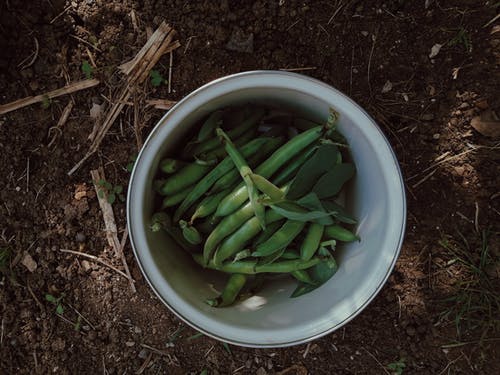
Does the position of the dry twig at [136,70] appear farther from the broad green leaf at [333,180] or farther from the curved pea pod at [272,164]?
the broad green leaf at [333,180]

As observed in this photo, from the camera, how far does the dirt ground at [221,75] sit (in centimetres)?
168

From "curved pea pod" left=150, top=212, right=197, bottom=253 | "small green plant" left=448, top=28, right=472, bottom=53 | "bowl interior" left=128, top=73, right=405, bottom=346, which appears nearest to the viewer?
"bowl interior" left=128, top=73, right=405, bottom=346

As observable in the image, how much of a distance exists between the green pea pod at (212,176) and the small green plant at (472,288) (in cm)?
74

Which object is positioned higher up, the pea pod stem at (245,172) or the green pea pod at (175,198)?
the pea pod stem at (245,172)

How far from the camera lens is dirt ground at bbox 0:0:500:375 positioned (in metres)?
1.68

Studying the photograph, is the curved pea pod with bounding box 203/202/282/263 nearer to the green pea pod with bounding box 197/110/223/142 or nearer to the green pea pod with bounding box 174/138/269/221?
the green pea pod with bounding box 174/138/269/221

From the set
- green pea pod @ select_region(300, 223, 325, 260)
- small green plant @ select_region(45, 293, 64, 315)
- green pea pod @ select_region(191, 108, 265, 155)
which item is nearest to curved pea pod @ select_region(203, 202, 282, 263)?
green pea pod @ select_region(300, 223, 325, 260)

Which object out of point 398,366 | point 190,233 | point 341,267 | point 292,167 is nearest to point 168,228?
point 190,233

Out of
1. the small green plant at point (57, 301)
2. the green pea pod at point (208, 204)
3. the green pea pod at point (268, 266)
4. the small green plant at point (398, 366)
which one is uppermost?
the green pea pod at point (208, 204)

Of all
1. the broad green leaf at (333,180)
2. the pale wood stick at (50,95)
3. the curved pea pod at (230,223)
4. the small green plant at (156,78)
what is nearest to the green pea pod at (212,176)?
the curved pea pod at (230,223)

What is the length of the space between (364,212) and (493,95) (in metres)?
0.62

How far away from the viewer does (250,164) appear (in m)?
1.51

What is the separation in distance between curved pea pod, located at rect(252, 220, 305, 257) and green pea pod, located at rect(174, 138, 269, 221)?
23 cm

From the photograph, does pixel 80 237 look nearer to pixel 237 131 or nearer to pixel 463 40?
pixel 237 131
